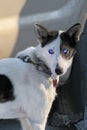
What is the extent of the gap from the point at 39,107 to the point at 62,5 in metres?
1.00

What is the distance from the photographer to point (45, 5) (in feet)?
13.9

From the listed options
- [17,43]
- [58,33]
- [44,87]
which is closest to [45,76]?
[44,87]

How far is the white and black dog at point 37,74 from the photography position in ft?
11.4

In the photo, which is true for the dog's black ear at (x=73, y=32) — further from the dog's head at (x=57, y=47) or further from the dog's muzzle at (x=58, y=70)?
the dog's muzzle at (x=58, y=70)

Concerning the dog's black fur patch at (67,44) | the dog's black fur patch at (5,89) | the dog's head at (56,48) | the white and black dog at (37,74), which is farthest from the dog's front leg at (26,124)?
the dog's black fur patch at (67,44)

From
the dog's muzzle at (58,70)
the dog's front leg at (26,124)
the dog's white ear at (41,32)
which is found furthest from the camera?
the dog's front leg at (26,124)

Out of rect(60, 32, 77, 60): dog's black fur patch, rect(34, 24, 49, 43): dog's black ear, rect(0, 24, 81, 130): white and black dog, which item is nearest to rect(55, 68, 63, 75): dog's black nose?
rect(0, 24, 81, 130): white and black dog

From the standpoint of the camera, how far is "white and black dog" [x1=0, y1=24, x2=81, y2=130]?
349cm

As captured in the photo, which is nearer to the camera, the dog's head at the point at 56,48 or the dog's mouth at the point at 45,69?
the dog's head at the point at 56,48

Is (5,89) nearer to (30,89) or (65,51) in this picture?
(30,89)

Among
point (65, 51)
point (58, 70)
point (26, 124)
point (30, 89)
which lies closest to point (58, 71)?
point (58, 70)

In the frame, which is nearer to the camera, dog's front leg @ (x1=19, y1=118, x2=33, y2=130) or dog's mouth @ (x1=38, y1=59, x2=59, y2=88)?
dog's mouth @ (x1=38, y1=59, x2=59, y2=88)

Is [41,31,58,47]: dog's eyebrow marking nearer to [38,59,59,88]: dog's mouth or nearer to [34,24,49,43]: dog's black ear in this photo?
[34,24,49,43]: dog's black ear

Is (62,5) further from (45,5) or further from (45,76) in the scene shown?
(45,76)
